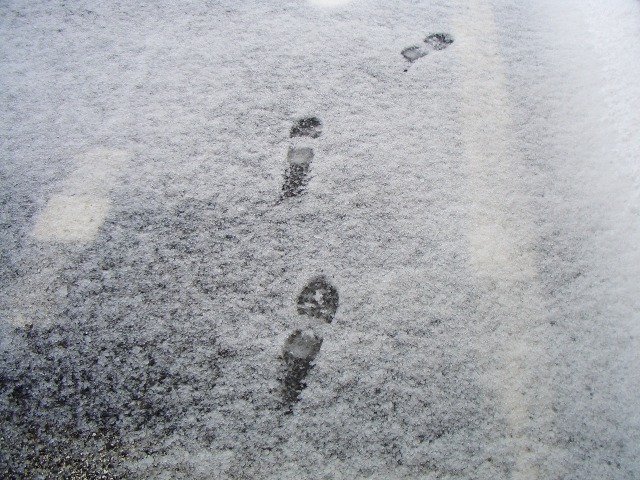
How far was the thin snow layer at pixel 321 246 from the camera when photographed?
0.77 m

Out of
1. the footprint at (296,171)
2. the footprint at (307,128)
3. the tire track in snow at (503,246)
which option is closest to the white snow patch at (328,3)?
the tire track in snow at (503,246)

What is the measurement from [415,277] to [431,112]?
2.12ft

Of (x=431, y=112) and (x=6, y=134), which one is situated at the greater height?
(x=431, y=112)

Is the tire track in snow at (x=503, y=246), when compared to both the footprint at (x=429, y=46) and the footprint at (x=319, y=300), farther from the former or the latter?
the footprint at (x=319, y=300)

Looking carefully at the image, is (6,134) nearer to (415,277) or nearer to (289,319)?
(289,319)

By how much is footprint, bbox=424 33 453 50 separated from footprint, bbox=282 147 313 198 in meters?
0.75

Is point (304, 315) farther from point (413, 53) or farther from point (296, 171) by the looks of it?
point (413, 53)

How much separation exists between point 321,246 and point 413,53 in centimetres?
95

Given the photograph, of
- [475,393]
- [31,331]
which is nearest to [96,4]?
[31,331]

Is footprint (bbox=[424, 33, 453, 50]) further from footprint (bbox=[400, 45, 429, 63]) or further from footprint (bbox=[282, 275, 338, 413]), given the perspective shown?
footprint (bbox=[282, 275, 338, 413])

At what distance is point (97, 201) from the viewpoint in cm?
107

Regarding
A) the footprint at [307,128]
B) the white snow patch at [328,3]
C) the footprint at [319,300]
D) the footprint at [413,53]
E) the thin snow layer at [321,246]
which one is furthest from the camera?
the white snow patch at [328,3]

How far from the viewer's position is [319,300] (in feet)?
3.02

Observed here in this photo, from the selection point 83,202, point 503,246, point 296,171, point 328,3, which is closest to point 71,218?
point 83,202
